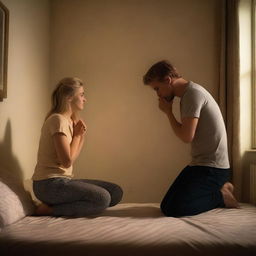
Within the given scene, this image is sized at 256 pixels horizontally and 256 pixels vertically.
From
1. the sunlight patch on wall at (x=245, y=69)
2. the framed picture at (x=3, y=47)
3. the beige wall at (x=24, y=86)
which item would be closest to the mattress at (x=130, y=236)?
the beige wall at (x=24, y=86)

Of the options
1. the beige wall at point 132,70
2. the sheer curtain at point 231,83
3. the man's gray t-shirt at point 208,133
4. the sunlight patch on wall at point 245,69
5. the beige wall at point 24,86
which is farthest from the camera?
the beige wall at point 132,70

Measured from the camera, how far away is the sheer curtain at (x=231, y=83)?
2.64 m

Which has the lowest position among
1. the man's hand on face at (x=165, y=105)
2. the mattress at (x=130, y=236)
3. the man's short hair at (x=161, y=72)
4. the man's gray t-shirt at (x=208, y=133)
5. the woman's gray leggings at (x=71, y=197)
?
the mattress at (x=130, y=236)

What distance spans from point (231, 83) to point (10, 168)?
1.98 m

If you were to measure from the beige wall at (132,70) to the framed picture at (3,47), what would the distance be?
1.14m

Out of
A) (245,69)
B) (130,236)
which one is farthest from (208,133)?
(245,69)

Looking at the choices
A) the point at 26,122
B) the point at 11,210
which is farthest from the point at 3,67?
the point at 11,210

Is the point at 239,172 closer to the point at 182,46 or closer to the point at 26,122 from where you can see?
the point at 182,46

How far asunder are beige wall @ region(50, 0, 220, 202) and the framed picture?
1.14 m

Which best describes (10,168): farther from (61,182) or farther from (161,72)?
(161,72)

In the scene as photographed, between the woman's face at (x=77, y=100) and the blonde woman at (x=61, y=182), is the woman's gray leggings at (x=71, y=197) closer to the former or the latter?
the blonde woman at (x=61, y=182)

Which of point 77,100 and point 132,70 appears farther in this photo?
point 132,70

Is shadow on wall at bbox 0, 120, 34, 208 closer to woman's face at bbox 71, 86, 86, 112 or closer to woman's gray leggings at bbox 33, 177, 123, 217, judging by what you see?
woman's gray leggings at bbox 33, 177, 123, 217

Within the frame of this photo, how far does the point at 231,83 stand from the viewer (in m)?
2.71
